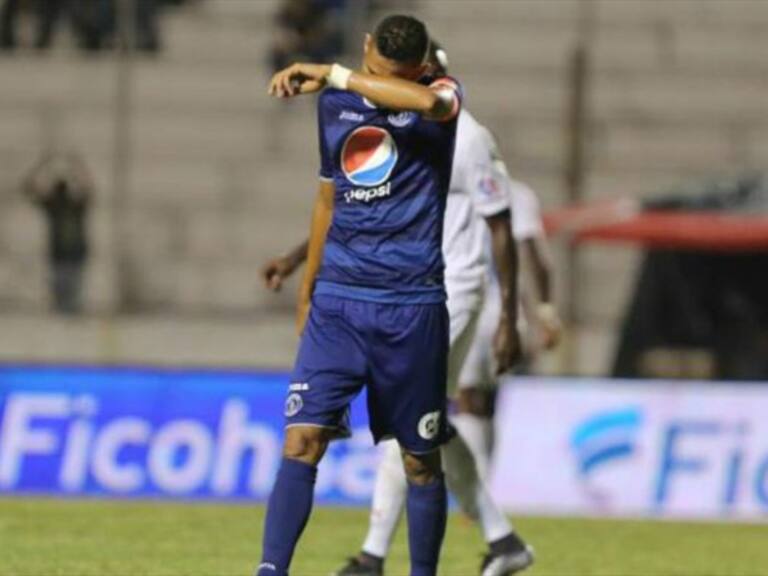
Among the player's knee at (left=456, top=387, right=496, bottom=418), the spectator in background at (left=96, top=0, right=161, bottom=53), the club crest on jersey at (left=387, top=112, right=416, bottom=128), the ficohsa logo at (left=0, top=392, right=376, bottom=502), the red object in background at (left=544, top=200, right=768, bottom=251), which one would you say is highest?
the club crest on jersey at (left=387, top=112, right=416, bottom=128)

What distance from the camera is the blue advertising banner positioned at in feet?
49.0

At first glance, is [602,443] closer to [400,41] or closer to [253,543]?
[253,543]

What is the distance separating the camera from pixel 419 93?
8125 mm

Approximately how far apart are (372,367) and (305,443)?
0.34m

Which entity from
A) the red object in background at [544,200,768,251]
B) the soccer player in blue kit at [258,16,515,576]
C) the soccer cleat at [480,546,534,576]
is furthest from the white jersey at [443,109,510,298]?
the red object in background at [544,200,768,251]

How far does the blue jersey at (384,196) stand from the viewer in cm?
841

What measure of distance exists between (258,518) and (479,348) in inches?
98.4

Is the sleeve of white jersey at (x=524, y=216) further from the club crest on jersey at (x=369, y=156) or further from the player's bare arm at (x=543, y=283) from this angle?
the club crest on jersey at (x=369, y=156)

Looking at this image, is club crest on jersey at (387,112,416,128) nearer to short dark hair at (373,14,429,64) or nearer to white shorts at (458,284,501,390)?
short dark hair at (373,14,429,64)

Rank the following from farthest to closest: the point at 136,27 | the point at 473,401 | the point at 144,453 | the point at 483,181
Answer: the point at 136,27, the point at 144,453, the point at 473,401, the point at 483,181

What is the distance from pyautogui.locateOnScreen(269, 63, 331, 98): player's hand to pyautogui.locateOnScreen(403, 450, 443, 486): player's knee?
1.34 metres

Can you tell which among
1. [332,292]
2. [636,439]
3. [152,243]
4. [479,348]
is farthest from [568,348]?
[332,292]

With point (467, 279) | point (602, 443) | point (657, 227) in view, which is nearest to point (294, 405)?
point (467, 279)

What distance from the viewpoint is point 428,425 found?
338 inches
